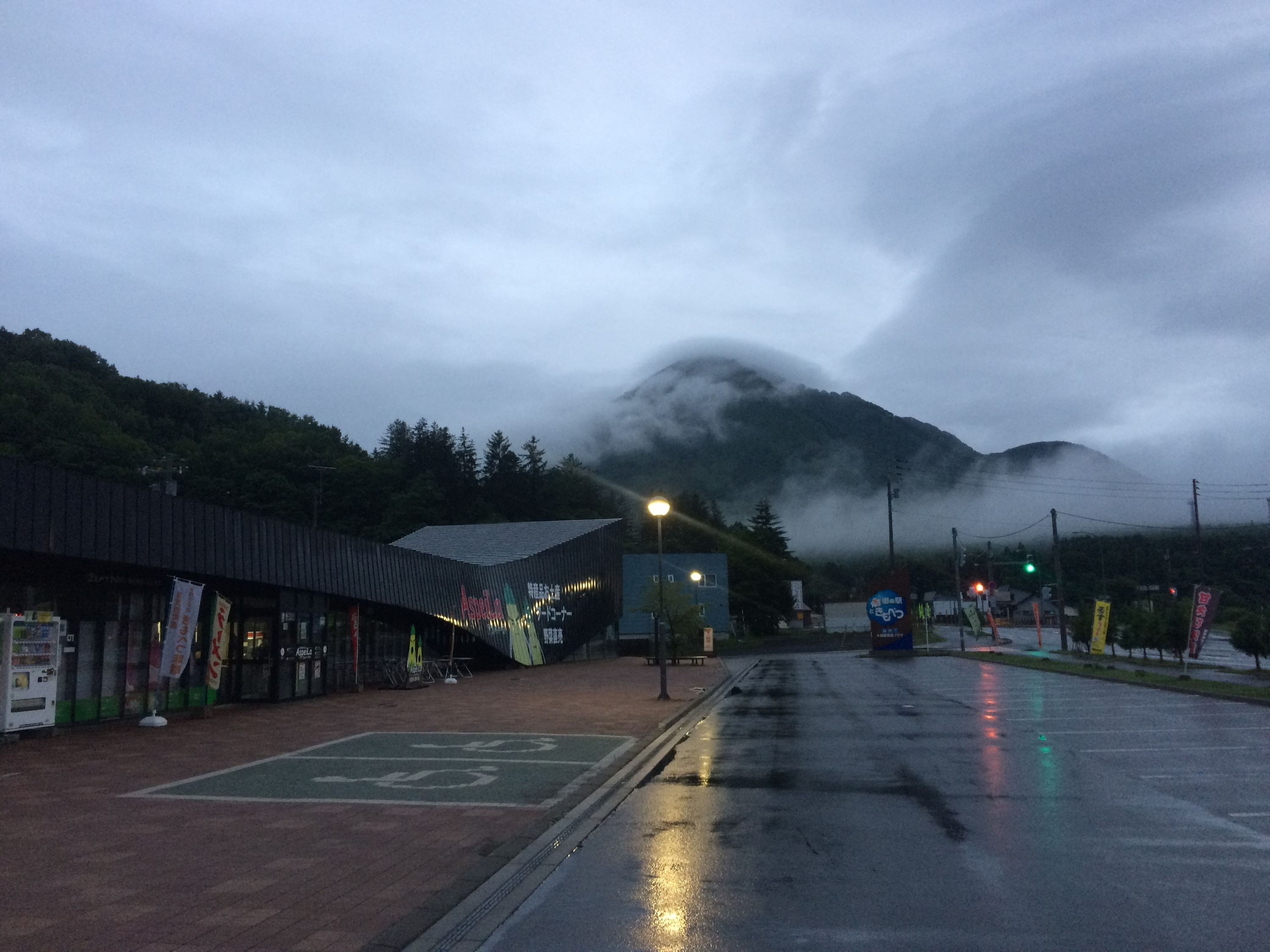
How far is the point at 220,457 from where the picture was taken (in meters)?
76.8

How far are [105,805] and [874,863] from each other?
8.23 meters

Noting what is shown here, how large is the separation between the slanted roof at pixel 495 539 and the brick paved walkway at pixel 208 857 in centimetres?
3251

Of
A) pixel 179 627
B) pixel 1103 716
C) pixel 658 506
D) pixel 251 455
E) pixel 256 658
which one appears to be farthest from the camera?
pixel 251 455

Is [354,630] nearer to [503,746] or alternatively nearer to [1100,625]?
[503,746]

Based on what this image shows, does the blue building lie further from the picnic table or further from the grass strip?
the picnic table

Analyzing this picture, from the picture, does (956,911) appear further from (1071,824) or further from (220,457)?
(220,457)

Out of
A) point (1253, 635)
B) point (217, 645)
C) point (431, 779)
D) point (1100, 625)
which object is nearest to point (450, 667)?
point (217, 645)

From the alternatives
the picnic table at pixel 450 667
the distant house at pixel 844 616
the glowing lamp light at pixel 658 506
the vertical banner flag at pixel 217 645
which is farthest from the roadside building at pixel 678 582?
the distant house at pixel 844 616

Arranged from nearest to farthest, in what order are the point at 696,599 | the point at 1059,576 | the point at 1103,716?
1. the point at 1103,716
2. the point at 1059,576
3. the point at 696,599

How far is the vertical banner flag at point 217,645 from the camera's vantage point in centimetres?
2038

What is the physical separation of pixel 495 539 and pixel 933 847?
152ft

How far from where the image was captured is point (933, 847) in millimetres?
8211

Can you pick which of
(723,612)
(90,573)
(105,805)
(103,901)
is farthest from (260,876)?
(723,612)

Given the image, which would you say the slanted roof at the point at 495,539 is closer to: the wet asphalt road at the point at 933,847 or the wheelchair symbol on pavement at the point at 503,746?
the wheelchair symbol on pavement at the point at 503,746
